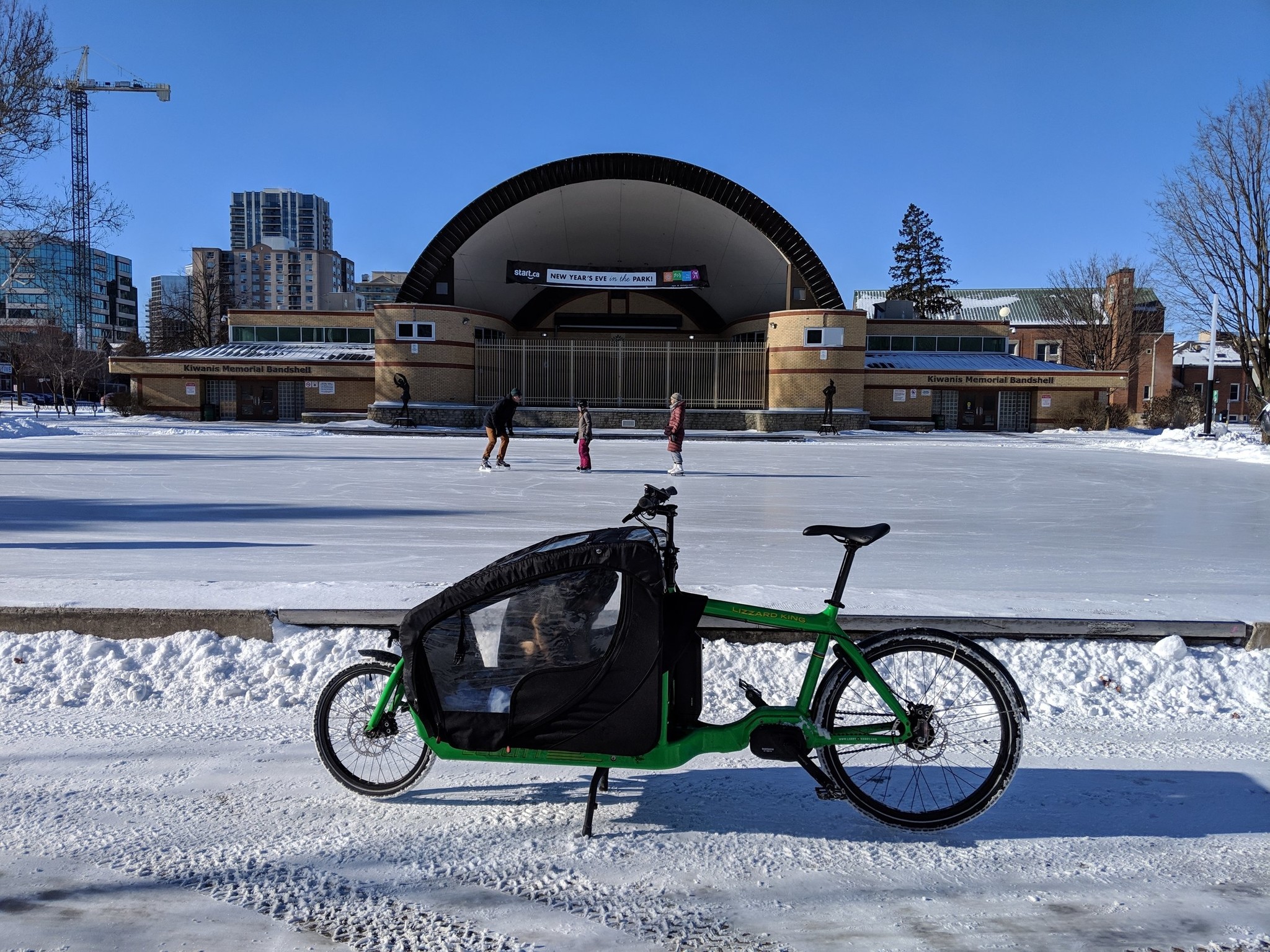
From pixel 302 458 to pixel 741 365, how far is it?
79.5ft

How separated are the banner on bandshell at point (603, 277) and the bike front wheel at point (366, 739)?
4000 centimetres

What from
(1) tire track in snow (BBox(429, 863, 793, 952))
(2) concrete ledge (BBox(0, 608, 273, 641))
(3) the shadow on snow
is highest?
(2) concrete ledge (BBox(0, 608, 273, 641))

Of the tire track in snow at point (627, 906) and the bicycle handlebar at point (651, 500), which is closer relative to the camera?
the tire track in snow at point (627, 906)

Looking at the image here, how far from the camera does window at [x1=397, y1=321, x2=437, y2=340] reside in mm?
40375

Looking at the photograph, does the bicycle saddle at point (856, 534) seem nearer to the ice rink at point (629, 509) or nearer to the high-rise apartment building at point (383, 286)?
the ice rink at point (629, 509)

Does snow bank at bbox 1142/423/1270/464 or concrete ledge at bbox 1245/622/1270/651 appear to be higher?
snow bank at bbox 1142/423/1270/464

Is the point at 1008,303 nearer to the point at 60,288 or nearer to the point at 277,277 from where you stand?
the point at 60,288

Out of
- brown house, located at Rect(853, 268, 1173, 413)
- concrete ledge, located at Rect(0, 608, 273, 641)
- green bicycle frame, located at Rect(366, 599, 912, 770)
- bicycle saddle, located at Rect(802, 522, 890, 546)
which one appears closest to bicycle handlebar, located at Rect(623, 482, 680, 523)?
green bicycle frame, located at Rect(366, 599, 912, 770)

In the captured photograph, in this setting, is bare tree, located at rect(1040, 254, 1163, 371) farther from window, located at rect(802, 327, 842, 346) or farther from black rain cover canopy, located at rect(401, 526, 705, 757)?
black rain cover canopy, located at rect(401, 526, 705, 757)

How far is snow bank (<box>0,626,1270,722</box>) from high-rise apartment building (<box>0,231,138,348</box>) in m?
30.6

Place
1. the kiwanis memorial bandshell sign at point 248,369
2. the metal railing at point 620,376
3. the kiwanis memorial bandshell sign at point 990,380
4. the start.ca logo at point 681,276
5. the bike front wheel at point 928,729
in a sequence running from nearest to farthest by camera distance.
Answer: the bike front wheel at point 928,729
the metal railing at point 620,376
the start.ca logo at point 681,276
the kiwanis memorial bandshell sign at point 990,380
the kiwanis memorial bandshell sign at point 248,369

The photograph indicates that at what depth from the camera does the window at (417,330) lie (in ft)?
132

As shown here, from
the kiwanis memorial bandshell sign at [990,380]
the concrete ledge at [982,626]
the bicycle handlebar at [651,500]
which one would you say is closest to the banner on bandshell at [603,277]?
the kiwanis memorial bandshell sign at [990,380]

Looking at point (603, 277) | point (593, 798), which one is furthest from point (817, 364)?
point (593, 798)
